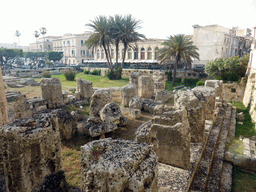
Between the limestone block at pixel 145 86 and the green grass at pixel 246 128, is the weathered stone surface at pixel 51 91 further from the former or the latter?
the green grass at pixel 246 128

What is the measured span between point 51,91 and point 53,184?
8.09m

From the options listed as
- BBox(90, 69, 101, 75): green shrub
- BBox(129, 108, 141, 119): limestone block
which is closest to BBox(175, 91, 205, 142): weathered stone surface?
BBox(129, 108, 141, 119): limestone block

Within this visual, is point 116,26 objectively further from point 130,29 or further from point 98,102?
point 98,102

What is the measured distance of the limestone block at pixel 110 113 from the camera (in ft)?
25.1

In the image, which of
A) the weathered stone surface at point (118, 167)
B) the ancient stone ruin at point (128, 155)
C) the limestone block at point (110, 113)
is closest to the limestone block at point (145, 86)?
the limestone block at point (110, 113)

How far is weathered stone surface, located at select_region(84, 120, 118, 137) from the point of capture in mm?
6676

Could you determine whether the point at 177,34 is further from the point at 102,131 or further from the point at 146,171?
the point at 146,171

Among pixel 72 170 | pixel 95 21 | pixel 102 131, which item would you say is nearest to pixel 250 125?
pixel 102 131

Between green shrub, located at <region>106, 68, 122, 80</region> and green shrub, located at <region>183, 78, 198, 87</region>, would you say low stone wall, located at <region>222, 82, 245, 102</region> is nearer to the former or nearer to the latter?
green shrub, located at <region>183, 78, 198, 87</region>

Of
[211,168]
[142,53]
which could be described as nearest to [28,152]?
[211,168]

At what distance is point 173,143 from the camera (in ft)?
10.8

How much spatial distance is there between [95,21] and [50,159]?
22.7 metres

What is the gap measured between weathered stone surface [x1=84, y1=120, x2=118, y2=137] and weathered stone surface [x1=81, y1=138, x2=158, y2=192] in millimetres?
4573

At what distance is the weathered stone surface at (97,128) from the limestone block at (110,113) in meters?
0.53
